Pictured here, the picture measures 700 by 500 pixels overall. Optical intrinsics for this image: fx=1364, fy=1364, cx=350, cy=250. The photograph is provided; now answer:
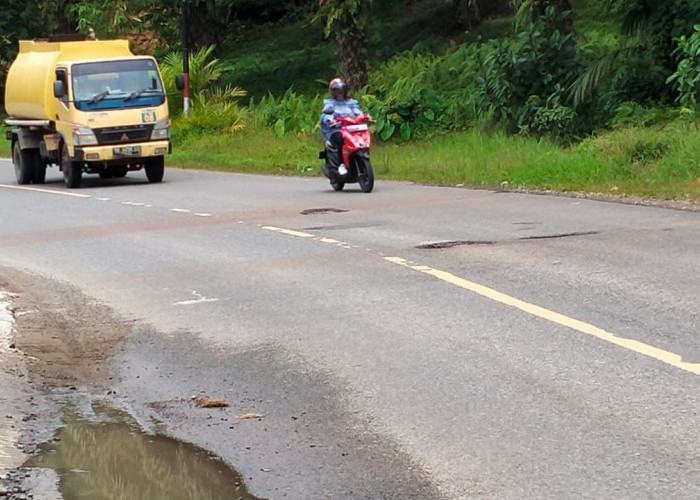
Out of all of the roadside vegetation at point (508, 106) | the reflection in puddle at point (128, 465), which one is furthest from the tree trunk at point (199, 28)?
the reflection in puddle at point (128, 465)

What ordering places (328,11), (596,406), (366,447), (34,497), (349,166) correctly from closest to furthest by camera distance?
(34,497)
(366,447)
(596,406)
(349,166)
(328,11)

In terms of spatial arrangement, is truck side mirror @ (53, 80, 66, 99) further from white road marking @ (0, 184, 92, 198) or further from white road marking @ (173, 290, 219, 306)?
white road marking @ (173, 290, 219, 306)

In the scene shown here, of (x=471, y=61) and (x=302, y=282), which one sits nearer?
(x=302, y=282)

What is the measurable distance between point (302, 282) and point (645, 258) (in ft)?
9.78

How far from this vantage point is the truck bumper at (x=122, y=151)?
25.7 m

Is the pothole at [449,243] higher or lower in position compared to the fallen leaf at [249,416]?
higher

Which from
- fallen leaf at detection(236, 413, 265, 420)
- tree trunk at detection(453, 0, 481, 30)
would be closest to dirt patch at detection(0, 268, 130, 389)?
fallen leaf at detection(236, 413, 265, 420)

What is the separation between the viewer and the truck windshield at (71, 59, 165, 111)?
26000mm

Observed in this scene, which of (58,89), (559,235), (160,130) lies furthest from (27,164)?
(559,235)

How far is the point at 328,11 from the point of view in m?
32.3

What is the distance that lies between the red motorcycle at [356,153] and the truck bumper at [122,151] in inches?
257

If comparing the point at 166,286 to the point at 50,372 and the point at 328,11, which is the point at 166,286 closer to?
the point at 50,372

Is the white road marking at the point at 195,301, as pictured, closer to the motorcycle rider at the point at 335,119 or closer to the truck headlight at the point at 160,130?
the motorcycle rider at the point at 335,119

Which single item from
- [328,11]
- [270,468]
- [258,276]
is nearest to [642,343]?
[270,468]
